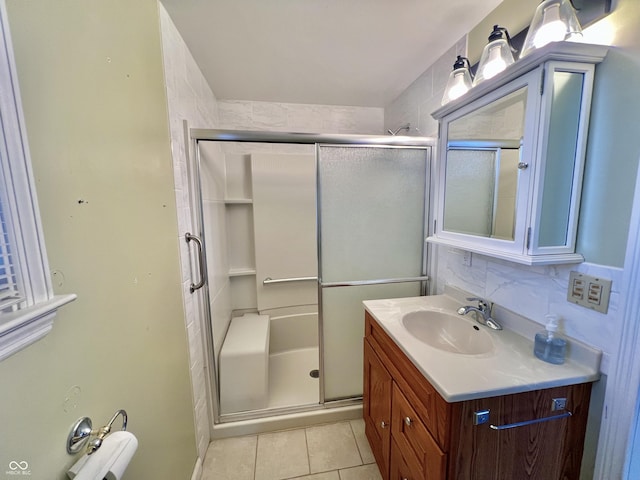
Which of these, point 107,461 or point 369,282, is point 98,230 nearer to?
point 107,461

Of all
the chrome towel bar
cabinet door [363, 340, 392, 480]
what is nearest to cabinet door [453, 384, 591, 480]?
cabinet door [363, 340, 392, 480]

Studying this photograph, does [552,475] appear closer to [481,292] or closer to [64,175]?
[481,292]

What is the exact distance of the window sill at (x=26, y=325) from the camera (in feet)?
1.37

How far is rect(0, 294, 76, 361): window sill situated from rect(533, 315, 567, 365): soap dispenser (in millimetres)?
1450

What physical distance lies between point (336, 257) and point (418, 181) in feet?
2.51

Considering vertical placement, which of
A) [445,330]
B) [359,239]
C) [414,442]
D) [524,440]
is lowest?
[414,442]

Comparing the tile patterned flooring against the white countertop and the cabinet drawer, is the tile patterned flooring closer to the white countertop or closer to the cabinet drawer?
the cabinet drawer

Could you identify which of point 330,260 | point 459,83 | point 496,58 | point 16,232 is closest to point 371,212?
point 330,260

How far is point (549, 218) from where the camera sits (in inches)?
34.9

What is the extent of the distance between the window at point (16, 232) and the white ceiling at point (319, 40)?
3.36ft

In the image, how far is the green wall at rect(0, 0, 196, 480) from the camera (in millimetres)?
523

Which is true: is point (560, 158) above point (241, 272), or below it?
above

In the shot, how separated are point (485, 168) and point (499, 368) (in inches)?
33.2

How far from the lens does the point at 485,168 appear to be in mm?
1142
